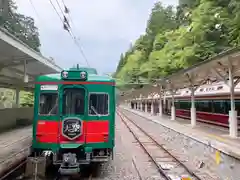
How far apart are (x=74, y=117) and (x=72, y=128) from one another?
0.30m

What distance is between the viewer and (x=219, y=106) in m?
19.4

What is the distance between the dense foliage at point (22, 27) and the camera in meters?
52.0

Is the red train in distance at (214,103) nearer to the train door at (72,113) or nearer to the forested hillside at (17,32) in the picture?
the train door at (72,113)

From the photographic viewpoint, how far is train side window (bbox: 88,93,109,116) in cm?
828

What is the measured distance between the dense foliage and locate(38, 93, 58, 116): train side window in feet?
144

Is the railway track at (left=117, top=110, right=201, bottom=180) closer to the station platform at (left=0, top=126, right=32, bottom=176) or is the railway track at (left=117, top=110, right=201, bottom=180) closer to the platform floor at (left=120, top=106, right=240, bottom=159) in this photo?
the platform floor at (left=120, top=106, right=240, bottom=159)

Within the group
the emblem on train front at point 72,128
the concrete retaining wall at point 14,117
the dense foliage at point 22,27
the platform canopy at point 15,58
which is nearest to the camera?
the emblem on train front at point 72,128

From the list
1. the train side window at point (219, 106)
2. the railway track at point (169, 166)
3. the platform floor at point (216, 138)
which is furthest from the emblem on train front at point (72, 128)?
the train side window at point (219, 106)

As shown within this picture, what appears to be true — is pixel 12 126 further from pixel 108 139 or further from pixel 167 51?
pixel 167 51

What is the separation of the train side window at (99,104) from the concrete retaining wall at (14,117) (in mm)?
10948

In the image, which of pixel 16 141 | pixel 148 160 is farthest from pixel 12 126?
pixel 148 160

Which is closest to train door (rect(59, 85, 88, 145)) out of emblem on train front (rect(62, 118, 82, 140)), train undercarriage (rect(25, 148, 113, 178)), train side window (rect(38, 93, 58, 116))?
emblem on train front (rect(62, 118, 82, 140))

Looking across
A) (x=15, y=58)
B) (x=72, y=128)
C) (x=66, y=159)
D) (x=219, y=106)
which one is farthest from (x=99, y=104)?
(x=219, y=106)

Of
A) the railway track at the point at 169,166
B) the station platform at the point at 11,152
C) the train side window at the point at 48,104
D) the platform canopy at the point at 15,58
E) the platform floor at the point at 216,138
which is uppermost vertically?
the platform canopy at the point at 15,58
